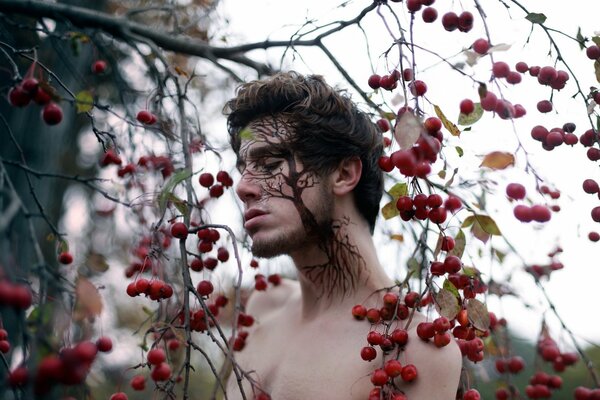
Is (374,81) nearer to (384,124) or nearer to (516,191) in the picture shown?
(384,124)

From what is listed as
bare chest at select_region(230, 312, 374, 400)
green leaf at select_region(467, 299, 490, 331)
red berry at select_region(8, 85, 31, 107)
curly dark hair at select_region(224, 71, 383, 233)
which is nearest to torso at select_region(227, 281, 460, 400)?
bare chest at select_region(230, 312, 374, 400)

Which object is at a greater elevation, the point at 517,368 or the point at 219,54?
the point at 219,54

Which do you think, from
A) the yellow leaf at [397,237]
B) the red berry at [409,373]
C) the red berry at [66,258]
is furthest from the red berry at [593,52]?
the red berry at [66,258]

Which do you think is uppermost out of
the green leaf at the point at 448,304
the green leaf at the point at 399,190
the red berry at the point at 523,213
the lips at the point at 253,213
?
the lips at the point at 253,213

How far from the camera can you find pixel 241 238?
Result: 2375 mm

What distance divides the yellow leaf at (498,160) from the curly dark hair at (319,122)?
33.0 inches

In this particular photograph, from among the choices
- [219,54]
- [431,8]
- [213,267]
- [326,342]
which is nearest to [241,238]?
[213,267]

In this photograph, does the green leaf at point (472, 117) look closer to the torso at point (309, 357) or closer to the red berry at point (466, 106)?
the red berry at point (466, 106)

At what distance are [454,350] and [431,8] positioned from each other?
3.32 feet

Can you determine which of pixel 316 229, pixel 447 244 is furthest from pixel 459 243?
pixel 316 229

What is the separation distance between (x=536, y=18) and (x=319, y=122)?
83 centimetres

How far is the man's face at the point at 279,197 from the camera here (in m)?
1.93

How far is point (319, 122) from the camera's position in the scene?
2.13m

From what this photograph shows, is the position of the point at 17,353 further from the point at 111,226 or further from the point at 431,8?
the point at 431,8
